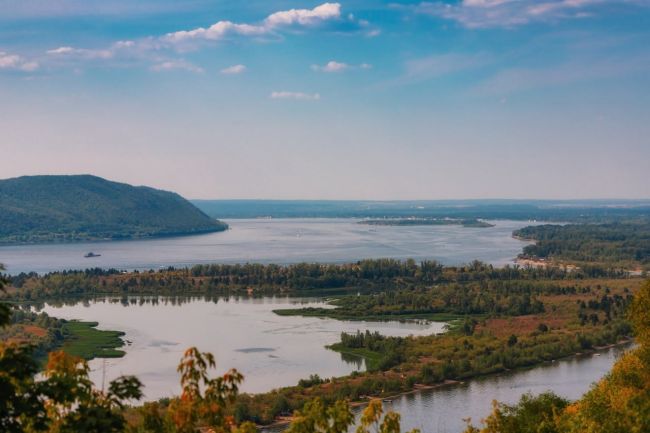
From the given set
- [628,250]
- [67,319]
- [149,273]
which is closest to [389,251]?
[628,250]

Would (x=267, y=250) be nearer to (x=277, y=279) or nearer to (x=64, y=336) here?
(x=277, y=279)

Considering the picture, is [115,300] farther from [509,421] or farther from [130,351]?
[509,421]

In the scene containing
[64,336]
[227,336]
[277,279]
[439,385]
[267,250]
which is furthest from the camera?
[267,250]

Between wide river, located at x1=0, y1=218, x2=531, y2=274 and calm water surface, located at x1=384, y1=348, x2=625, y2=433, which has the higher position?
wide river, located at x1=0, y1=218, x2=531, y2=274

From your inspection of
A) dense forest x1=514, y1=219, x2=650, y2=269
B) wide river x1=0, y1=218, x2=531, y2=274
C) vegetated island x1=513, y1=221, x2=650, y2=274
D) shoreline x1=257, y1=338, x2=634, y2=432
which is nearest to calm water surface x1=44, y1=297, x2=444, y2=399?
shoreline x1=257, y1=338, x2=634, y2=432

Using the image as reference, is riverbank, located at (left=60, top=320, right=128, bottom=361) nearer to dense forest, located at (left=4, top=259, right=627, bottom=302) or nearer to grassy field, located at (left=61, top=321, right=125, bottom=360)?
grassy field, located at (left=61, top=321, right=125, bottom=360)

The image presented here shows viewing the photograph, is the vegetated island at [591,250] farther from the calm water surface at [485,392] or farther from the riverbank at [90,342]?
the riverbank at [90,342]

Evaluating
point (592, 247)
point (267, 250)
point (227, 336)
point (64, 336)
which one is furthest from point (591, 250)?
point (64, 336)
